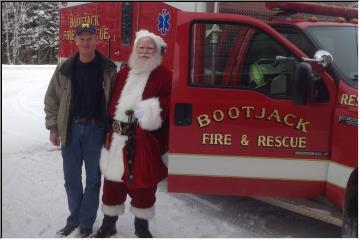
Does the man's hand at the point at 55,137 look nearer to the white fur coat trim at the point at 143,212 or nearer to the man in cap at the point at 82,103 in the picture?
the man in cap at the point at 82,103

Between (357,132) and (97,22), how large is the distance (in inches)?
147

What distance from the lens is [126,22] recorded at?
5.28 m

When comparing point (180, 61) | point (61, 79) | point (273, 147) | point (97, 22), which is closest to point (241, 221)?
point (273, 147)

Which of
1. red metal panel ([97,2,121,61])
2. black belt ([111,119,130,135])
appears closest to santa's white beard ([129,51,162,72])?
black belt ([111,119,130,135])

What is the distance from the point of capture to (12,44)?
26.5m

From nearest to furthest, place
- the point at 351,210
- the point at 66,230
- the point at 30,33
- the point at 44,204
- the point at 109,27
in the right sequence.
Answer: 1. the point at 351,210
2. the point at 66,230
3. the point at 44,204
4. the point at 109,27
5. the point at 30,33

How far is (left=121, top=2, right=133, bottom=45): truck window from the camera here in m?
5.20

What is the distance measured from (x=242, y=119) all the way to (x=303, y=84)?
52 cm

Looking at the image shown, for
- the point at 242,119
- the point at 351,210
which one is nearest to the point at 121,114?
the point at 242,119

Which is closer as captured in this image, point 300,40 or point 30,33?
point 300,40

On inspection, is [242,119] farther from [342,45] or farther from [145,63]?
[342,45]

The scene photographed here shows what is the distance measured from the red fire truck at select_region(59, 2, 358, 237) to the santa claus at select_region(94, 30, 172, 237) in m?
0.12

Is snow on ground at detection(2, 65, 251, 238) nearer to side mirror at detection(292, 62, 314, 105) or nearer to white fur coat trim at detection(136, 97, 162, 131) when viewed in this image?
white fur coat trim at detection(136, 97, 162, 131)

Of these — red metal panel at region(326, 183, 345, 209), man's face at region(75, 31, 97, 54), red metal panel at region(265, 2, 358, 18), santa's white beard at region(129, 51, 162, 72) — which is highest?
red metal panel at region(265, 2, 358, 18)
